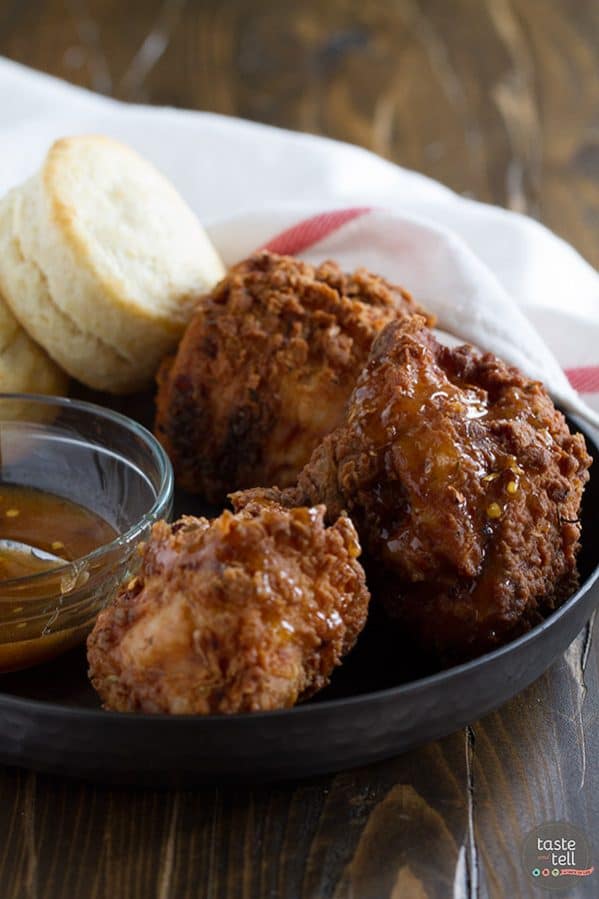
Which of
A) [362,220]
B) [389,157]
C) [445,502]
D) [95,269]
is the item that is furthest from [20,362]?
[389,157]

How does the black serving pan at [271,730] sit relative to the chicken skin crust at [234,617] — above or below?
below

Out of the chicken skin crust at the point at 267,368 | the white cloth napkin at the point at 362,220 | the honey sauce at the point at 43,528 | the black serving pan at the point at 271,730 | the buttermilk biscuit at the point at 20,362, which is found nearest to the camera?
the black serving pan at the point at 271,730

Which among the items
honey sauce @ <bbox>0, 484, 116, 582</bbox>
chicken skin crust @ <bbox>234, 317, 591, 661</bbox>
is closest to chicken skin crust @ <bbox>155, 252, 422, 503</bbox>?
honey sauce @ <bbox>0, 484, 116, 582</bbox>

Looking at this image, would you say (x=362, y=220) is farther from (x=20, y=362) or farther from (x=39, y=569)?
(x=39, y=569)

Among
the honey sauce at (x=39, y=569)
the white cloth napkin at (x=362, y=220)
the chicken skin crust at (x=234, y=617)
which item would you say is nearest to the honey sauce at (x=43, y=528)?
the honey sauce at (x=39, y=569)

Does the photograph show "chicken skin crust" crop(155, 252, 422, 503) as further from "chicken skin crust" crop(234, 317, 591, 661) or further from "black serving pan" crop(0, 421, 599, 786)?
"black serving pan" crop(0, 421, 599, 786)
